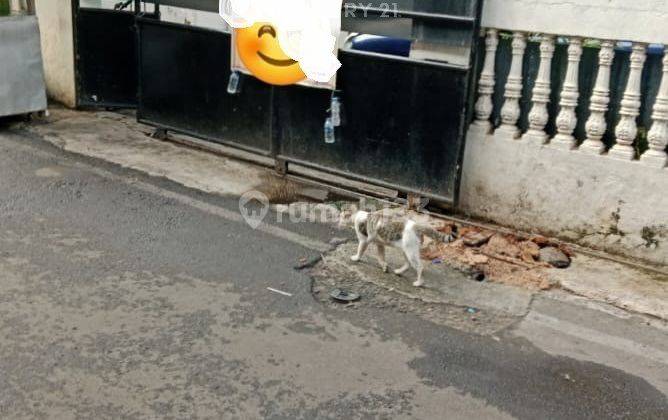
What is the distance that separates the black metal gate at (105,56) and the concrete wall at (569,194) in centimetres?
529

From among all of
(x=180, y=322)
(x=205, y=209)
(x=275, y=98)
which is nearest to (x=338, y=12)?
(x=275, y=98)

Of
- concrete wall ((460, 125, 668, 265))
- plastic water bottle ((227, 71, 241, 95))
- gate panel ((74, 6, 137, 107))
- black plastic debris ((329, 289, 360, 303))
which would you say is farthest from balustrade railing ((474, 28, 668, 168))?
gate panel ((74, 6, 137, 107))

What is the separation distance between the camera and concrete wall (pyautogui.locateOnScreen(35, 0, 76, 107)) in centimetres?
976

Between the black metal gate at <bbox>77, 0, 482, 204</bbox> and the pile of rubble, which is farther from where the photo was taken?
the black metal gate at <bbox>77, 0, 482, 204</bbox>

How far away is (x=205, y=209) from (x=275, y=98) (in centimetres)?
144

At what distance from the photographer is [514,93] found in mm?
6453

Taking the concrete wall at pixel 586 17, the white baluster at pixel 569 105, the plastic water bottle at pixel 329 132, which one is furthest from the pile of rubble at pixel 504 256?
the concrete wall at pixel 586 17

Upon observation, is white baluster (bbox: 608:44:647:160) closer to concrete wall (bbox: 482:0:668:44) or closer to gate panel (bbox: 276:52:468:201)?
concrete wall (bbox: 482:0:668:44)

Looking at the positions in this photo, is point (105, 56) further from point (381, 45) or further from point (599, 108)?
point (599, 108)

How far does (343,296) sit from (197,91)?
3851mm

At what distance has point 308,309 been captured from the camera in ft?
16.8

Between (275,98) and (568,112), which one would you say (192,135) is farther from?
(568,112)

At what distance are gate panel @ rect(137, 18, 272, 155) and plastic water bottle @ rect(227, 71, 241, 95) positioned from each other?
0.24 feet

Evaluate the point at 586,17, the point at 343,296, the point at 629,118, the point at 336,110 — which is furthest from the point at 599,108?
the point at 343,296
